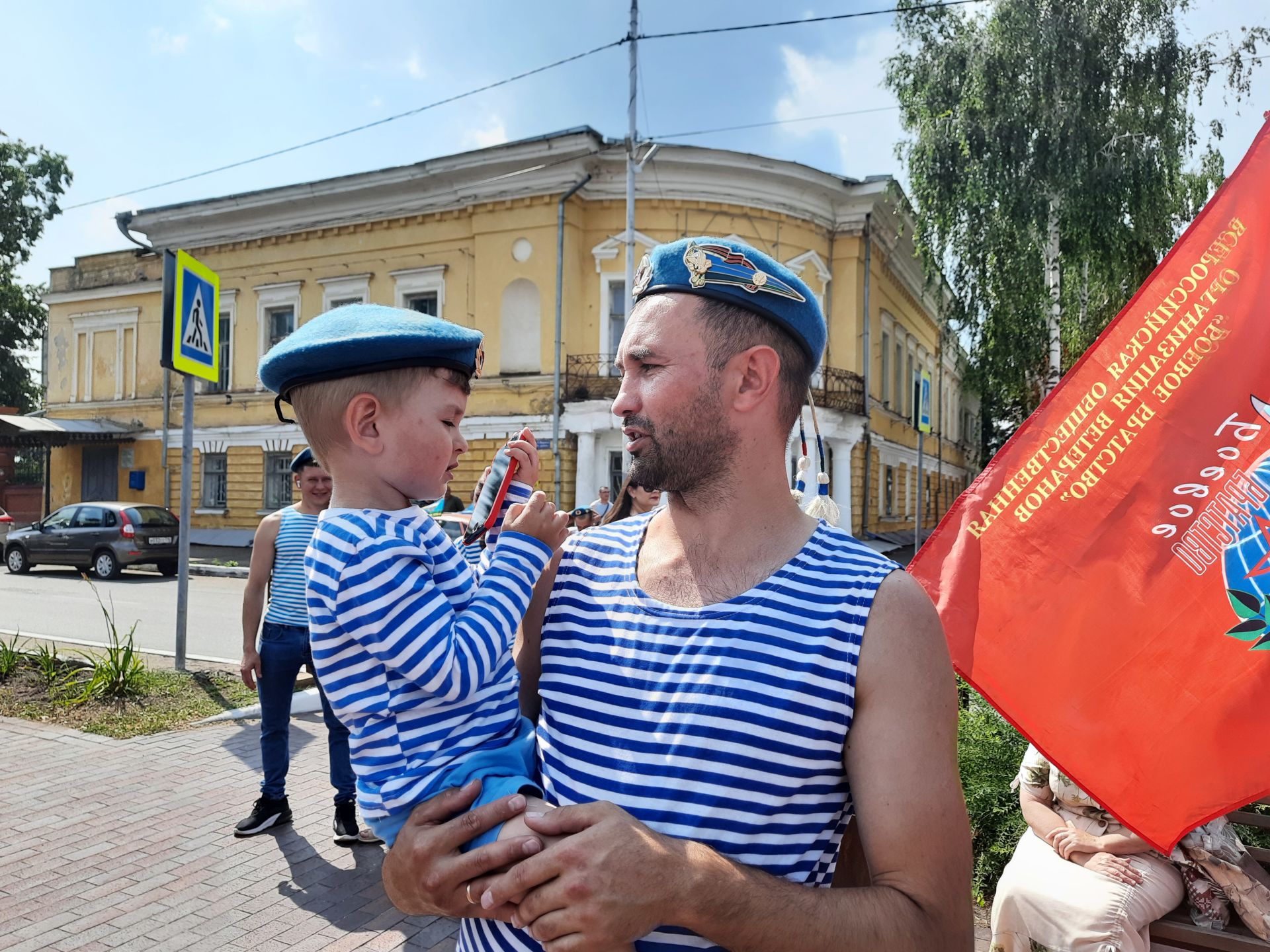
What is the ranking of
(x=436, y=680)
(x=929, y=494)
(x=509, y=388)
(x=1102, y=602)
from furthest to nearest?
(x=929, y=494) → (x=509, y=388) → (x=1102, y=602) → (x=436, y=680)

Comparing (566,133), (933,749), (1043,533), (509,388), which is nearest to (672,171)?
(566,133)

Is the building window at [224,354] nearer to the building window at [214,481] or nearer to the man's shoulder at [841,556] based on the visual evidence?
the building window at [214,481]

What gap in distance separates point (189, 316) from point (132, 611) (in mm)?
7392

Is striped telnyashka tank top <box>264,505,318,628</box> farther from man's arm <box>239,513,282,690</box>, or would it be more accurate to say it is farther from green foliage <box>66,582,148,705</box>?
green foliage <box>66,582,148,705</box>

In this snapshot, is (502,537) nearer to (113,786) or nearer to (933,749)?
(933,749)

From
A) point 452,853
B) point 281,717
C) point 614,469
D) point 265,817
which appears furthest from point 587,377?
point 452,853

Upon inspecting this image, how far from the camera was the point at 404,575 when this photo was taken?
5.17 feet

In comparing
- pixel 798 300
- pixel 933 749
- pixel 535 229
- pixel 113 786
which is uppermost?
pixel 535 229

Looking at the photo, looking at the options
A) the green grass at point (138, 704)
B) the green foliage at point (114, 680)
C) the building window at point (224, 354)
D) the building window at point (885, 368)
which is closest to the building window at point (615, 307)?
the building window at point (885, 368)

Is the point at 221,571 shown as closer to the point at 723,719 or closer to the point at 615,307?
the point at 615,307

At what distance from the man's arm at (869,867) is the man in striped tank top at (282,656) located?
11.8 ft

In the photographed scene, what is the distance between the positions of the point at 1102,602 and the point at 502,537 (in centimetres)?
178

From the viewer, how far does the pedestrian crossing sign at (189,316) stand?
7602 mm

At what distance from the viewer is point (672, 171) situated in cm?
2102
